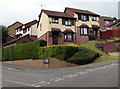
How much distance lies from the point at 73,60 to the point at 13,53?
45.4 feet

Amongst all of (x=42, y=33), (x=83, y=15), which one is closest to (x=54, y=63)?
(x=42, y=33)

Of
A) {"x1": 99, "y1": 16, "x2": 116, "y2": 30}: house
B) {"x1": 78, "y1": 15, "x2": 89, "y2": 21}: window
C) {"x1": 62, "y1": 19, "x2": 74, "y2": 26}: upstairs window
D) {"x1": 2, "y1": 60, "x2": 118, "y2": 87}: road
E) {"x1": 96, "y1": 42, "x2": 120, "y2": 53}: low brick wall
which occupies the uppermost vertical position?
{"x1": 99, "y1": 16, "x2": 116, "y2": 30}: house

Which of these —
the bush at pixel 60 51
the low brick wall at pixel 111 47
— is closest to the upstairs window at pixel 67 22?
the low brick wall at pixel 111 47

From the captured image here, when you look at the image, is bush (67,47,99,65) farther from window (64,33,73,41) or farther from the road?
window (64,33,73,41)

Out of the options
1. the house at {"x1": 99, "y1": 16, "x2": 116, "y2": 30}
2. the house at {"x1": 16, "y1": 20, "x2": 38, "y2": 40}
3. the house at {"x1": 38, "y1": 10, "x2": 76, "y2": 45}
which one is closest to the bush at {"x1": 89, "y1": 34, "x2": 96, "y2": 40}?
the house at {"x1": 38, "y1": 10, "x2": 76, "y2": 45}

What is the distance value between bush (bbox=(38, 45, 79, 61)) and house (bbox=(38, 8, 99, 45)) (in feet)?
39.9

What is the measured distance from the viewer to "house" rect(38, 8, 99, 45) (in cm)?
3697

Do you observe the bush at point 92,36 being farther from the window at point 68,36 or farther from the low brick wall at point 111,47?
the low brick wall at point 111,47

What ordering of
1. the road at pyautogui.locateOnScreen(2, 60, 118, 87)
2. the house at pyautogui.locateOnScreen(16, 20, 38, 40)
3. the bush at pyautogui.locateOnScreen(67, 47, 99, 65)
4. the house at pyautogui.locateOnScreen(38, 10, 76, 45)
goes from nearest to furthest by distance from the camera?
1. the road at pyautogui.locateOnScreen(2, 60, 118, 87)
2. the bush at pyautogui.locateOnScreen(67, 47, 99, 65)
3. the house at pyautogui.locateOnScreen(38, 10, 76, 45)
4. the house at pyautogui.locateOnScreen(16, 20, 38, 40)

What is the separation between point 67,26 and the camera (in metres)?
39.1

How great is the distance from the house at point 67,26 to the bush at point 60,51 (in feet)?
39.9

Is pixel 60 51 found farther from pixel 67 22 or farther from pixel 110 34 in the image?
pixel 110 34

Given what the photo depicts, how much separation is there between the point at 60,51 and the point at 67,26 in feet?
53.4

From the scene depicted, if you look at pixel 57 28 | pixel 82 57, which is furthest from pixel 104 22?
pixel 82 57
